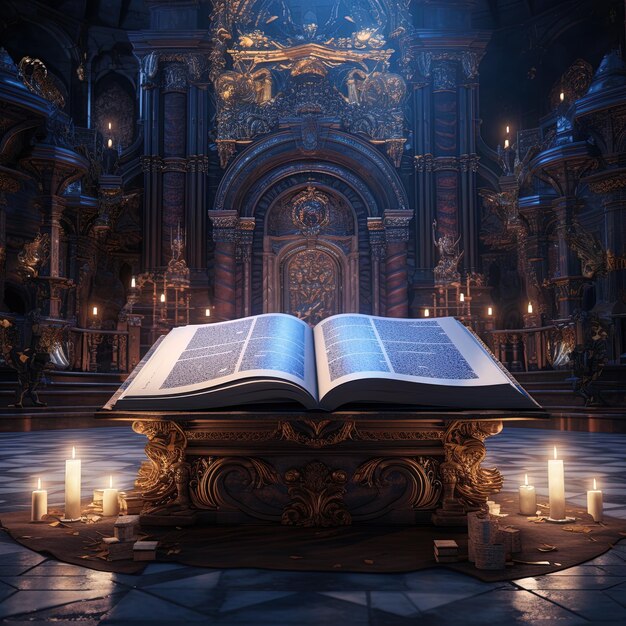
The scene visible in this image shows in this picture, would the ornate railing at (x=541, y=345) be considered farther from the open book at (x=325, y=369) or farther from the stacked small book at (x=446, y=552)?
the stacked small book at (x=446, y=552)

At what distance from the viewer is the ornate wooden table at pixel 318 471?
341 cm

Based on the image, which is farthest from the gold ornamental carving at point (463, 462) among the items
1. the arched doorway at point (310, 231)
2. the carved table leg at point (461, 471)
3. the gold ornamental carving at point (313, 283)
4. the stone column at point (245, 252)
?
the gold ornamental carving at point (313, 283)

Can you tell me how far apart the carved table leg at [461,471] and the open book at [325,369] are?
0.26 m

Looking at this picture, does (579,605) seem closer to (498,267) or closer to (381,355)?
(381,355)

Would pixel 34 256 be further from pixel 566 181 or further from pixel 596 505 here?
pixel 596 505

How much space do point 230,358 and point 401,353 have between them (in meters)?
0.75

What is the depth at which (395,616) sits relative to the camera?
2.14 meters

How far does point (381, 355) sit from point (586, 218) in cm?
1732

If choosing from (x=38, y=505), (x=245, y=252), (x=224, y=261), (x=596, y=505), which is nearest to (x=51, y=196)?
(x=224, y=261)

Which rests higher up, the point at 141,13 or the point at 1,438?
the point at 141,13

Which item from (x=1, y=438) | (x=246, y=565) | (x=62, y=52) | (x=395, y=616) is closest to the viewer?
(x=395, y=616)

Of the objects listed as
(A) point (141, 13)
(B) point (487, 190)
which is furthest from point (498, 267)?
(A) point (141, 13)

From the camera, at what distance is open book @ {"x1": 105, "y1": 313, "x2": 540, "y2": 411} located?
306cm

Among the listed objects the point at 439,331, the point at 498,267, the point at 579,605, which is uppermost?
the point at 498,267
